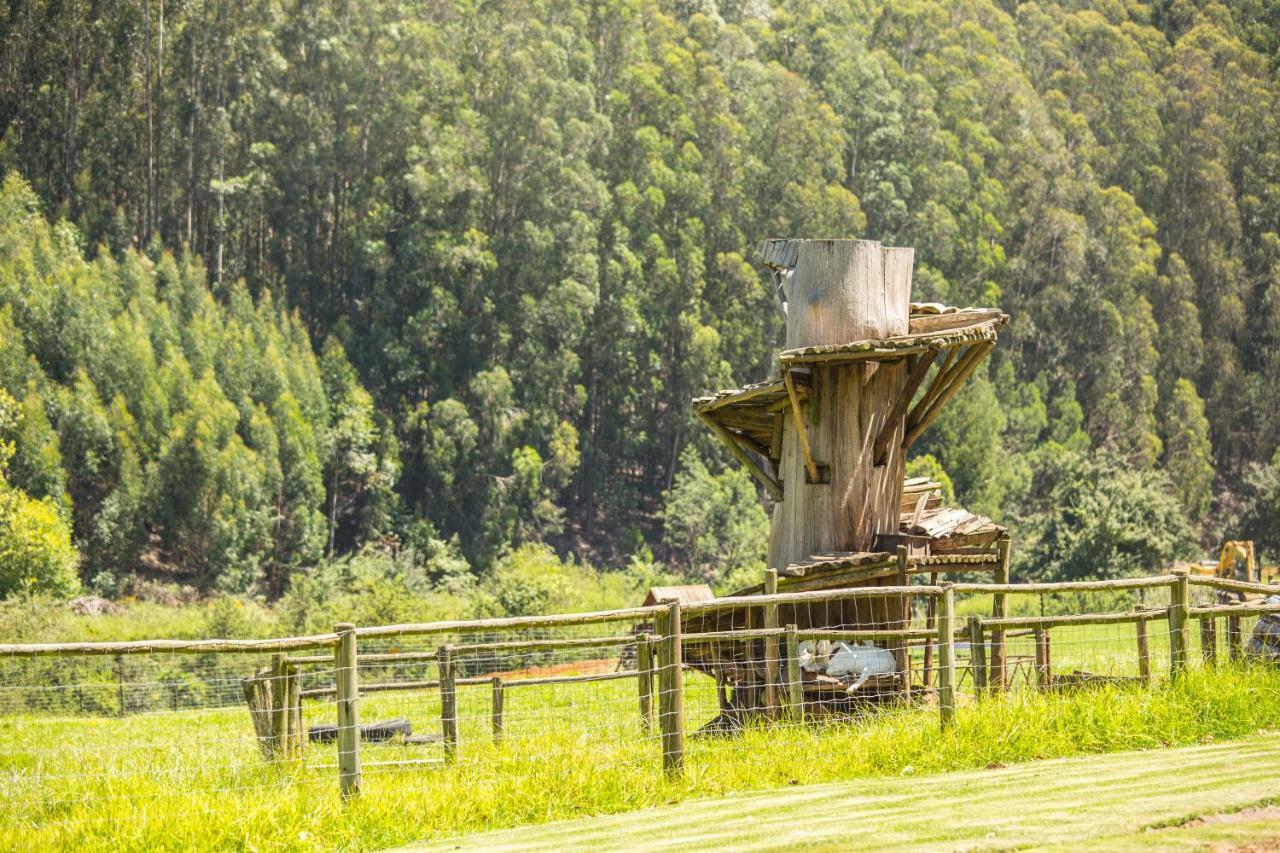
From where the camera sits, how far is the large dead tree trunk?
15938 mm

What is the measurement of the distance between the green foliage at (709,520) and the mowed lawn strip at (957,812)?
4234 centimetres

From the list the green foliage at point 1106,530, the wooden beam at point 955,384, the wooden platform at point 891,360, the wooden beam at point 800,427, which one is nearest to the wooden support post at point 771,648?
the wooden beam at point 800,427

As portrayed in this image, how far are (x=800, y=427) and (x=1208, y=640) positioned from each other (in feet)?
14.4

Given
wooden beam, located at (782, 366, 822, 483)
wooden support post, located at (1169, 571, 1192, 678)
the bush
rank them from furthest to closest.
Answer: the bush, wooden beam, located at (782, 366, 822, 483), wooden support post, located at (1169, 571, 1192, 678)

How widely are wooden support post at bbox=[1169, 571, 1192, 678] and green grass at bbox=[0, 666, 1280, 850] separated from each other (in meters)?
0.18

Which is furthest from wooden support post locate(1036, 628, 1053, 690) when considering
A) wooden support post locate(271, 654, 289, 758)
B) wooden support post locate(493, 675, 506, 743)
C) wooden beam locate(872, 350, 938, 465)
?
wooden support post locate(271, 654, 289, 758)

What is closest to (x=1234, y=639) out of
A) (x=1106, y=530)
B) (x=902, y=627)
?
(x=902, y=627)

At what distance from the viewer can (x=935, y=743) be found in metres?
11.1

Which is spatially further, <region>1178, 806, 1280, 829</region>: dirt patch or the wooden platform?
the wooden platform

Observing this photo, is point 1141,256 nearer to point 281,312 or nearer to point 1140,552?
point 1140,552

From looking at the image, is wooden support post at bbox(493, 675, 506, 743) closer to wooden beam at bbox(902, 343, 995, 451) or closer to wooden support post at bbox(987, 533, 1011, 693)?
wooden support post at bbox(987, 533, 1011, 693)

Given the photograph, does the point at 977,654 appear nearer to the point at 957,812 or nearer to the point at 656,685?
the point at 957,812

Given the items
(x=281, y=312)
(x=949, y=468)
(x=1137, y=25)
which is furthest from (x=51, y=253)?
(x=1137, y=25)

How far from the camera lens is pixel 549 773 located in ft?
33.1
